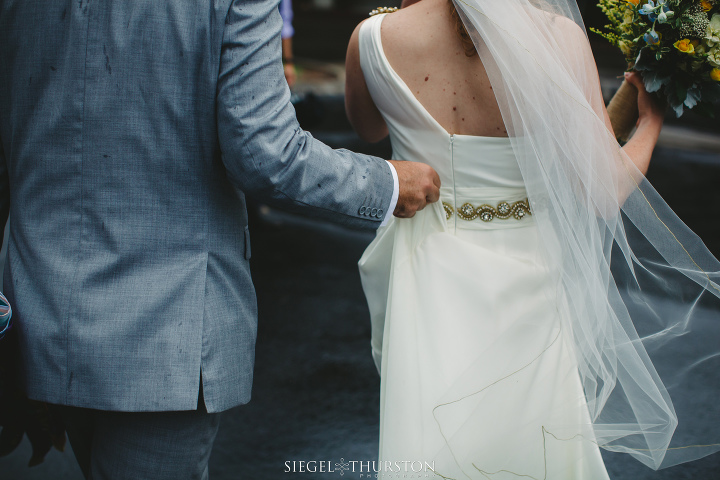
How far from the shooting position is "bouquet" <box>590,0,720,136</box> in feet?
6.08

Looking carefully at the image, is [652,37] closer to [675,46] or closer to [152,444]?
[675,46]

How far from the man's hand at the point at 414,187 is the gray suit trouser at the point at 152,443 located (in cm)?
70

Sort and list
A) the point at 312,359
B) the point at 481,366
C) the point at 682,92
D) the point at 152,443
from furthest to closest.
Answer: the point at 312,359, the point at 682,92, the point at 481,366, the point at 152,443

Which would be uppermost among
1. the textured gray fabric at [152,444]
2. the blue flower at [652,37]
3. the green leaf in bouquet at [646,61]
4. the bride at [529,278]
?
the blue flower at [652,37]

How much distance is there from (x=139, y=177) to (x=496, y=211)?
961 mm

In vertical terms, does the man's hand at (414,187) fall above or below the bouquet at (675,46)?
below

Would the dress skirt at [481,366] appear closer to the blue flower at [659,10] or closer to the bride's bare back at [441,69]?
the bride's bare back at [441,69]

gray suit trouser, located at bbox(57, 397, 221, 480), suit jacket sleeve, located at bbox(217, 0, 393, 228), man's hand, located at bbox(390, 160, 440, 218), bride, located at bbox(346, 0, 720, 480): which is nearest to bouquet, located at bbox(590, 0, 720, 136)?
bride, located at bbox(346, 0, 720, 480)

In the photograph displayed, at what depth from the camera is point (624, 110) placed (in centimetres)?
221

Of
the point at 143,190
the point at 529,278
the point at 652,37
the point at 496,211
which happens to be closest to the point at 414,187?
the point at 496,211

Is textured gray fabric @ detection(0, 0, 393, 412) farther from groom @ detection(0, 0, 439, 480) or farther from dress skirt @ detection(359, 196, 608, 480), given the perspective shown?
dress skirt @ detection(359, 196, 608, 480)

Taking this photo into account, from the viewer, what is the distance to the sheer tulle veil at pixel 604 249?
170 cm

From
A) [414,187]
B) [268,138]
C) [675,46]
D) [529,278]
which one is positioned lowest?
[529,278]

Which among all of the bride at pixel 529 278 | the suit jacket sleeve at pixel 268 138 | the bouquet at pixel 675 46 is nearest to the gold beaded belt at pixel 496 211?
the bride at pixel 529 278
